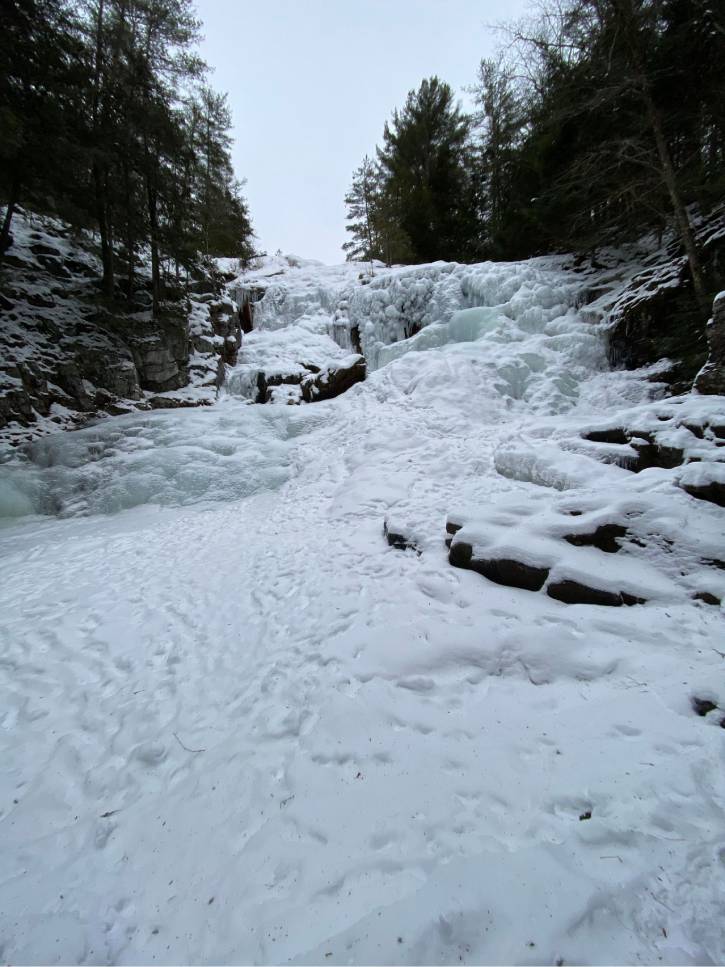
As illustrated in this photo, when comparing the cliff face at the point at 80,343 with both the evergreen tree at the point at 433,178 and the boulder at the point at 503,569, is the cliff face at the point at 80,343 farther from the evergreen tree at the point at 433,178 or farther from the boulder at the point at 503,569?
the evergreen tree at the point at 433,178

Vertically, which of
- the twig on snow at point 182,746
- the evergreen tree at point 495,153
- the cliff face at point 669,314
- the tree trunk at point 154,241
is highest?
the evergreen tree at point 495,153

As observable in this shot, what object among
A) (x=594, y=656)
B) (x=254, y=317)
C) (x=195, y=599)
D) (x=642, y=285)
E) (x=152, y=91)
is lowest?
(x=195, y=599)

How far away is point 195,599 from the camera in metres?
3.91

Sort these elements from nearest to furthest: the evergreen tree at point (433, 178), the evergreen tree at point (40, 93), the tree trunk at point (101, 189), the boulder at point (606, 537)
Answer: the boulder at point (606, 537) < the evergreen tree at point (40, 93) < the tree trunk at point (101, 189) < the evergreen tree at point (433, 178)

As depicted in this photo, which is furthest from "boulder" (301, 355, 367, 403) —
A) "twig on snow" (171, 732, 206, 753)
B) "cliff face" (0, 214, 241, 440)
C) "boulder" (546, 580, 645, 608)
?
"twig on snow" (171, 732, 206, 753)

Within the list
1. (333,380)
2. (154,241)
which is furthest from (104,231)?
(333,380)

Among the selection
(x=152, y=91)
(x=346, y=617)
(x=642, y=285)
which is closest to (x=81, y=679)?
(x=346, y=617)

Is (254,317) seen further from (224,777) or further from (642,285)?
(224,777)

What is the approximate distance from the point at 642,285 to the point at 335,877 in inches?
441

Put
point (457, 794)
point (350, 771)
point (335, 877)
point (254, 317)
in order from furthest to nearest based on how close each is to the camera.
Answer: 1. point (254, 317)
2. point (350, 771)
3. point (457, 794)
4. point (335, 877)

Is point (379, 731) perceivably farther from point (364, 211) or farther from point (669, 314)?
point (364, 211)

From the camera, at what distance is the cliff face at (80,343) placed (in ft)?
27.2

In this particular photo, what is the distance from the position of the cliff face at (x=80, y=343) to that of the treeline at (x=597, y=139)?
10214 millimetres

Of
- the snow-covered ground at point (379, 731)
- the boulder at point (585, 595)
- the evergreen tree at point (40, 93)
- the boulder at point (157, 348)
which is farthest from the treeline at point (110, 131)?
the boulder at point (585, 595)
